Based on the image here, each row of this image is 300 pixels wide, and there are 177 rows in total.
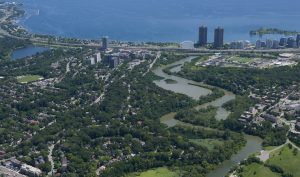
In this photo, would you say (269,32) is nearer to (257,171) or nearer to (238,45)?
(238,45)

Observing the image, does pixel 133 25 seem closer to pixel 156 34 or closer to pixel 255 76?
pixel 156 34

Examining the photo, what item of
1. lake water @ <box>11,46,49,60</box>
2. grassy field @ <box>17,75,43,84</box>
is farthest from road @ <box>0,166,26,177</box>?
lake water @ <box>11,46,49,60</box>

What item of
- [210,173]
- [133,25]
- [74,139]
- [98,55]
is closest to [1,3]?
[133,25]

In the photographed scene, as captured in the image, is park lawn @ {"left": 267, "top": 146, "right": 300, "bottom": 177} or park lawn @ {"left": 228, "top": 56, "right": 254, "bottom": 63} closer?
park lawn @ {"left": 267, "top": 146, "right": 300, "bottom": 177}

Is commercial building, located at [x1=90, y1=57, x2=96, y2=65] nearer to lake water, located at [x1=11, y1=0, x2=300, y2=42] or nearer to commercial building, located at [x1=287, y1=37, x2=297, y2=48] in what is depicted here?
lake water, located at [x1=11, y1=0, x2=300, y2=42]

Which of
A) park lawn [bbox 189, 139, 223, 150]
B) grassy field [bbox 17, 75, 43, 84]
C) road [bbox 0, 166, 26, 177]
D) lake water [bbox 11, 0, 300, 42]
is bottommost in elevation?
road [bbox 0, 166, 26, 177]
